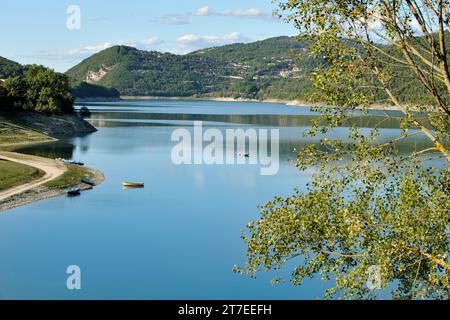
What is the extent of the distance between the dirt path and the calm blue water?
3.63 meters

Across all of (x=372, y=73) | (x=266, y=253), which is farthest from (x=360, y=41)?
(x=266, y=253)

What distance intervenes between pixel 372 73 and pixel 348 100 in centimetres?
108

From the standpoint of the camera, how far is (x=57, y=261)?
35969mm

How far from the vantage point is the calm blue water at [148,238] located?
104 feet

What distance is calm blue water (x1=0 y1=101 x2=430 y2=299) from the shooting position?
31562 mm

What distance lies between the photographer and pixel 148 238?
137 feet

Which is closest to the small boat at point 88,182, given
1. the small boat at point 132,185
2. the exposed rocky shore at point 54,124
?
the small boat at point 132,185

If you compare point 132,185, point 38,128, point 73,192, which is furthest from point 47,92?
point 73,192

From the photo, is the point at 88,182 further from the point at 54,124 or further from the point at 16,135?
the point at 54,124

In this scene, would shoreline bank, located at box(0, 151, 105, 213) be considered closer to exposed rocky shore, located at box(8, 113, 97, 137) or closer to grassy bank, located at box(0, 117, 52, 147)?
grassy bank, located at box(0, 117, 52, 147)

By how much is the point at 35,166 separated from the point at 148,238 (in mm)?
32085

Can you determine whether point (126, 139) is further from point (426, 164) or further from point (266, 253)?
point (266, 253)

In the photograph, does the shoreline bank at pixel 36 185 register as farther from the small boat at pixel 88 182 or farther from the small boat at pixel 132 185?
the small boat at pixel 132 185

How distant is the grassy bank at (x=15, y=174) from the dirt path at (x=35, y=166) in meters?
0.70
